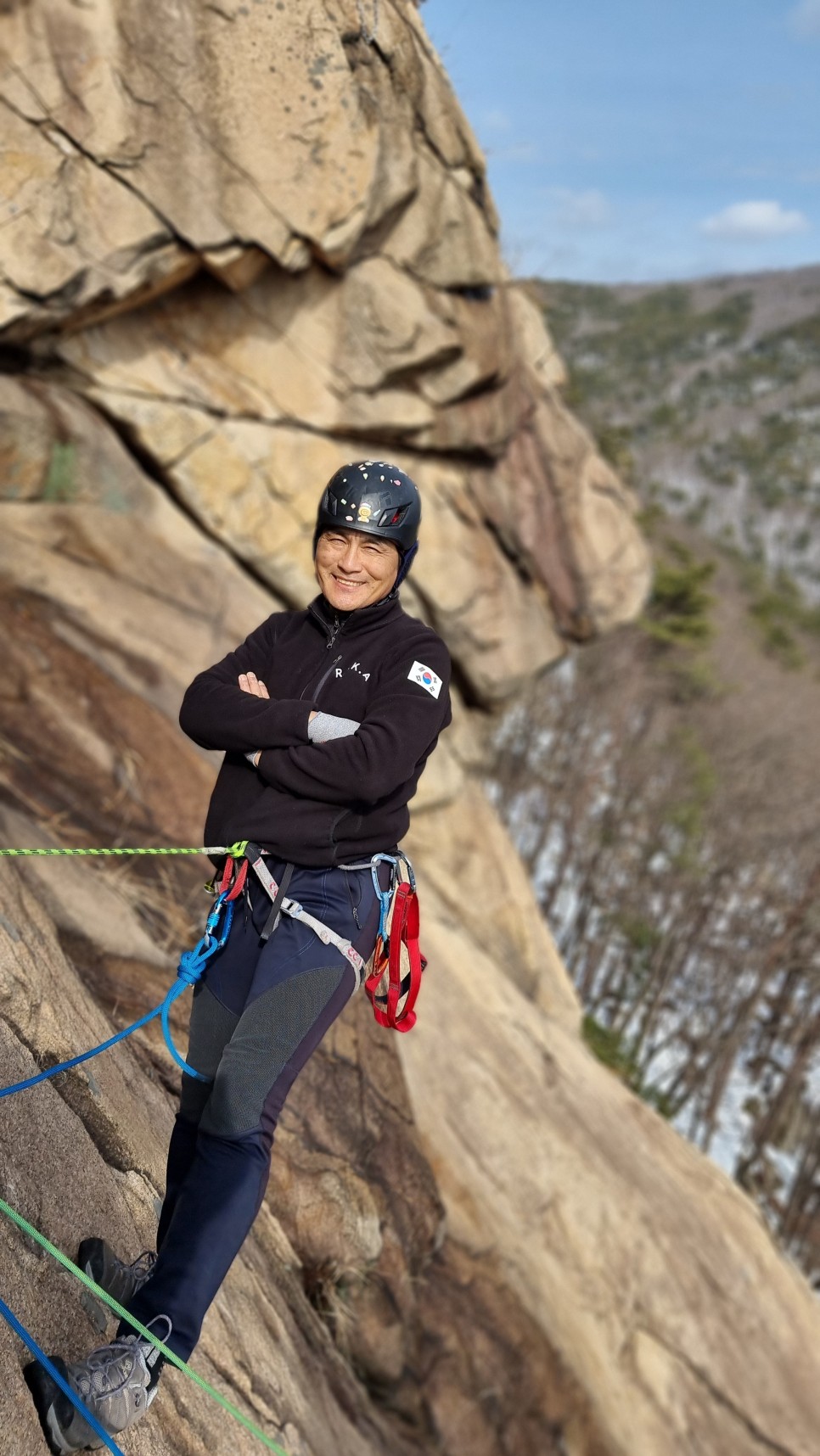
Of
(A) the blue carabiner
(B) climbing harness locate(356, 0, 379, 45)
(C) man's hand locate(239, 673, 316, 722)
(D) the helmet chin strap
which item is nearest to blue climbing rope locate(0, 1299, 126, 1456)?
(A) the blue carabiner

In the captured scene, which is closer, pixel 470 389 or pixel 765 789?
pixel 470 389

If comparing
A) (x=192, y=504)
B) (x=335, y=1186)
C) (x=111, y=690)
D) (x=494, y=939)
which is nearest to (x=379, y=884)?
(x=335, y=1186)

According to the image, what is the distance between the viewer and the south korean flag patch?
2.81 meters

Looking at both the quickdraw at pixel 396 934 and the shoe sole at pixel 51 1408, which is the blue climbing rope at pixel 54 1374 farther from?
the quickdraw at pixel 396 934

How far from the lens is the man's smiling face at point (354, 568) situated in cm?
299

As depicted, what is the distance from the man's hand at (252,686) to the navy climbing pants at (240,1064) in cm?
52

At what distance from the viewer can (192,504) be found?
976 centimetres

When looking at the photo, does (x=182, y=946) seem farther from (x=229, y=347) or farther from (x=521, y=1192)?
(x=229, y=347)

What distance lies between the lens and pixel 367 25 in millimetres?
6438

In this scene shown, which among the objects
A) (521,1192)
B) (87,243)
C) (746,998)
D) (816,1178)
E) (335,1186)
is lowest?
(816,1178)

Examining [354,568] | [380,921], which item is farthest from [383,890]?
[354,568]

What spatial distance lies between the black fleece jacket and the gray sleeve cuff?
39 mm

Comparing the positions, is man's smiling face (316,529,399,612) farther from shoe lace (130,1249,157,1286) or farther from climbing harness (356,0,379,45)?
climbing harness (356,0,379,45)

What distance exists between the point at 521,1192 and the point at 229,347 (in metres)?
7.89
